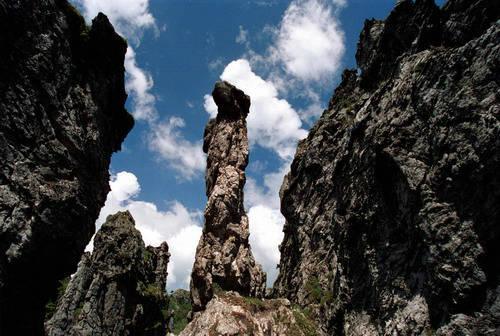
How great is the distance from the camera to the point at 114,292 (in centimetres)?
4666

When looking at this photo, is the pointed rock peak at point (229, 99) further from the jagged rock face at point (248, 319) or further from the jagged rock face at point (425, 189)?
the jagged rock face at point (248, 319)

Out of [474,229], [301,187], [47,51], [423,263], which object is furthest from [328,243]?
[47,51]

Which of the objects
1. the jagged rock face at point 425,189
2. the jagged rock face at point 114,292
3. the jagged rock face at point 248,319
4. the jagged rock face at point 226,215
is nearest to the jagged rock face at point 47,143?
the jagged rock face at point 114,292

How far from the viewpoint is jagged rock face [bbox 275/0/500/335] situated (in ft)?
75.8

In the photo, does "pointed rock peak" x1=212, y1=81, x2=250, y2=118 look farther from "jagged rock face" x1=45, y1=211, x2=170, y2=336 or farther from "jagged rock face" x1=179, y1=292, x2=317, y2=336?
"jagged rock face" x1=179, y1=292, x2=317, y2=336

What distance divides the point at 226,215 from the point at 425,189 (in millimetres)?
35938

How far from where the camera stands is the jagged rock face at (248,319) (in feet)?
→ 149

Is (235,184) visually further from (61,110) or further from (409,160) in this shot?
(61,110)

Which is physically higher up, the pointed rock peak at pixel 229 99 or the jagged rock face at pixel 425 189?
the pointed rock peak at pixel 229 99

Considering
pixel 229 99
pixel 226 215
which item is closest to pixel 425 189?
pixel 226 215

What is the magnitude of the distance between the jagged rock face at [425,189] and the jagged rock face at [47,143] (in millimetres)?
22471

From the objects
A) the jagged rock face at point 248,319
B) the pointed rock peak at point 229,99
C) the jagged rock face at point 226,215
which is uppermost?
the pointed rock peak at point 229,99

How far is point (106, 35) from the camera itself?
29.4 m

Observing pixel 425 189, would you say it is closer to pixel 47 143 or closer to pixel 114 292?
pixel 47 143
